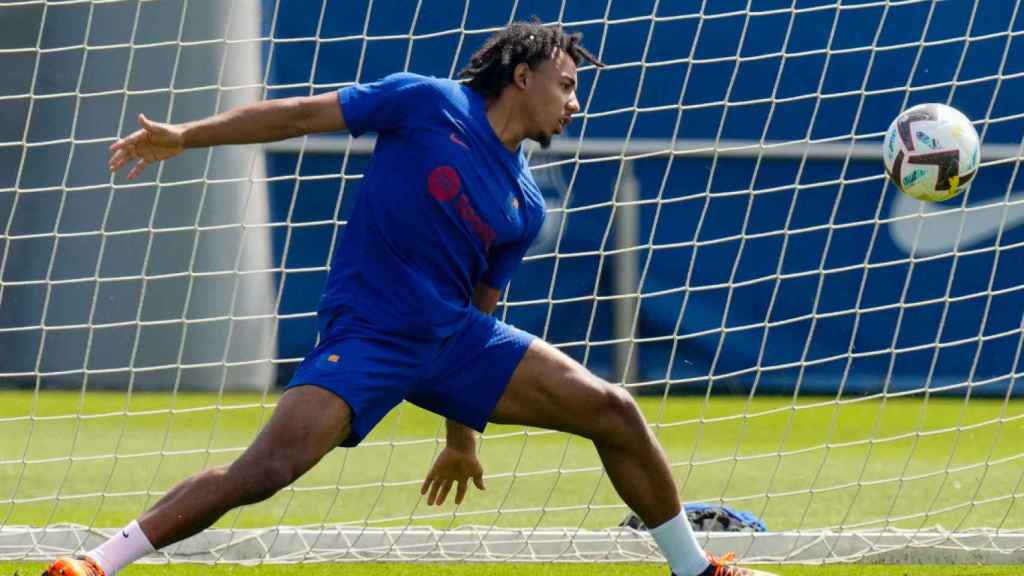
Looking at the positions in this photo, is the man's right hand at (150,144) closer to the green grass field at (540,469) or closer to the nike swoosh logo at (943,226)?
the green grass field at (540,469)

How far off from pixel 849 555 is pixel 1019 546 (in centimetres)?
60

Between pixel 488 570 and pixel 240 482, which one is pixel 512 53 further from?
pixel 488 570

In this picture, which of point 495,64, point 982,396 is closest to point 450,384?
point 495,64

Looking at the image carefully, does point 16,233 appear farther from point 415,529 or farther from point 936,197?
point 936,197

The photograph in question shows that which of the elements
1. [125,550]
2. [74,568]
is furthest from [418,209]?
[74,568]

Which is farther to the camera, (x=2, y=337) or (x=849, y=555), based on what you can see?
(x=2, y=337)

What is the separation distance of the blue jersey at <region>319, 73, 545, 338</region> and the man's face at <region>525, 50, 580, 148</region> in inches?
5.3

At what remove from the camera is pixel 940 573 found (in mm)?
5613

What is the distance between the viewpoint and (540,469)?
27.4 ft

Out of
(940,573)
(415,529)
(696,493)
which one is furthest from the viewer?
(696,493)

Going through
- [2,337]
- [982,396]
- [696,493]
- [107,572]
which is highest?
[107,572]

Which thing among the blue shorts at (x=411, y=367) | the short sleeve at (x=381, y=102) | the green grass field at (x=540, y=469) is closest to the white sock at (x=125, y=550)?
the blue shorts at (x=411, y=367)

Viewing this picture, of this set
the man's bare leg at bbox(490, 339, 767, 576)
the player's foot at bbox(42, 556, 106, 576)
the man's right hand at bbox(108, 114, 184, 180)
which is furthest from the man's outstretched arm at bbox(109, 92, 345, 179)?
the player's foot at bbox(42, 556, 106, 576)

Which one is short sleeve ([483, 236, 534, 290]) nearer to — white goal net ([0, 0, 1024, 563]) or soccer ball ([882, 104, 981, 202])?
soccer ball ([882, 104, 981, 202])
